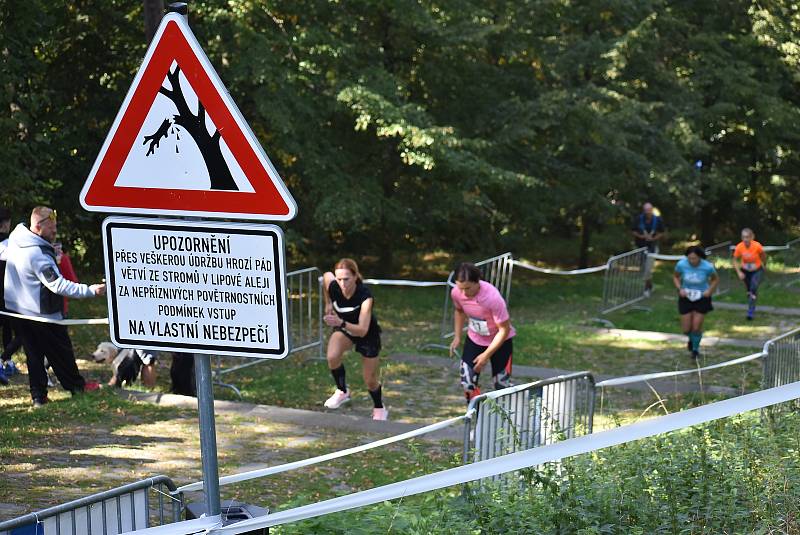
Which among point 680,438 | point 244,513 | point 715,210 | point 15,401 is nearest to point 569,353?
point 15,401

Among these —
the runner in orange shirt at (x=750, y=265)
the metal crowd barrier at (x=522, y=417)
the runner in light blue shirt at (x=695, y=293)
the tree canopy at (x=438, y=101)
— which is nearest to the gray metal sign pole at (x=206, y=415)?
the metal crowd barrier at (x=522, y=417)

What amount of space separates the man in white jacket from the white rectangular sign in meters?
6.80

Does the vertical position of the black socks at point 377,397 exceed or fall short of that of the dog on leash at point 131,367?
it falls short

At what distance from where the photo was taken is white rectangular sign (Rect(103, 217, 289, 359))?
10.3 ft

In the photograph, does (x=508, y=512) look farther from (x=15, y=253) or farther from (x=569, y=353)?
(x=569, y=353)

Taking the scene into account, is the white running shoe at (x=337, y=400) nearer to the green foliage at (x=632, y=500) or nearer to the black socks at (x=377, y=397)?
the black socks at (x=377, y=397)

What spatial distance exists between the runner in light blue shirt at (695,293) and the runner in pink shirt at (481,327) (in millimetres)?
5706

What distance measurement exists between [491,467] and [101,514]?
1.73 m

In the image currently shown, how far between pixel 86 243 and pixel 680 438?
1371 centimetres

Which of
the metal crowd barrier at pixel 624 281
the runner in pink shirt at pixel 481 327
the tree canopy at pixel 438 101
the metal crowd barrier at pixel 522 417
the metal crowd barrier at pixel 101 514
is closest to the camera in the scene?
the metal crowd barrier at pixel 101 514

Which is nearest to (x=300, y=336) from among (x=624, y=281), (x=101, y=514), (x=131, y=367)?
(x=131, y=367)

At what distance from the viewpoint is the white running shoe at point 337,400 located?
37.1ft

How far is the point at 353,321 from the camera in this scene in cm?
1087

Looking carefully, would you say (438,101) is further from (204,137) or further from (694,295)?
(204,137)
